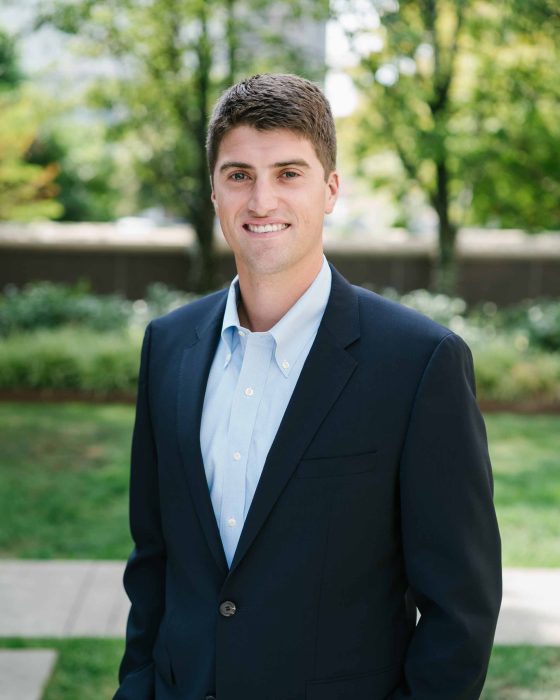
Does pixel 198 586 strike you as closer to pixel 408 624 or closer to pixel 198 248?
pixel 408 624

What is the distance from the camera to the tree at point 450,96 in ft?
38.9

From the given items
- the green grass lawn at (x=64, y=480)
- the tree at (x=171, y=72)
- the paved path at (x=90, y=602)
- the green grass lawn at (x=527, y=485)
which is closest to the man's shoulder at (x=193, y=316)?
the paved path at (x=90, y=602)

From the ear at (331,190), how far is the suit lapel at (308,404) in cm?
25

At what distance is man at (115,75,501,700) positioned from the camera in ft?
6.10

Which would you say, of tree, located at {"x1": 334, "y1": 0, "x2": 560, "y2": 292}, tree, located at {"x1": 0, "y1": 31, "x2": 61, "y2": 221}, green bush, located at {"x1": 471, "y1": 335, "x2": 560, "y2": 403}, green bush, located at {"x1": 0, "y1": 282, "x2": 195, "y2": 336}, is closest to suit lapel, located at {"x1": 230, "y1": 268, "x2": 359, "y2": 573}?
green bush, located at {"x1": 471, "y1": 335, "x2": 560, "y2": 403}

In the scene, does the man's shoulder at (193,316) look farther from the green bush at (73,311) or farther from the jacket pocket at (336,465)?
the green bush at (73,311)

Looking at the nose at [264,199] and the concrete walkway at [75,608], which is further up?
the nose at [264,199]

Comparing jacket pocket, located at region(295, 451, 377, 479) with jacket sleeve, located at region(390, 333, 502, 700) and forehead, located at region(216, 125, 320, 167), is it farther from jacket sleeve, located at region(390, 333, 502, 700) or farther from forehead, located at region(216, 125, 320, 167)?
forehead, located at region(216, 125, 320, 167)

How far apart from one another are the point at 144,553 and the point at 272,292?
2.54ft

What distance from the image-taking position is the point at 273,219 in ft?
6.41

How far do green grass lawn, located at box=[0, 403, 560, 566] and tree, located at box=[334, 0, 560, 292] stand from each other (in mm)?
4325

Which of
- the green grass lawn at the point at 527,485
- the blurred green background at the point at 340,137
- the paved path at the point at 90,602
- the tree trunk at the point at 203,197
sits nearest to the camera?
the paved path at the point at 90,602

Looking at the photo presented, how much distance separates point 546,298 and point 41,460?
32.1 feet

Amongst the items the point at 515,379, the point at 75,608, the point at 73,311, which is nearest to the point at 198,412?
the point at 75,608
